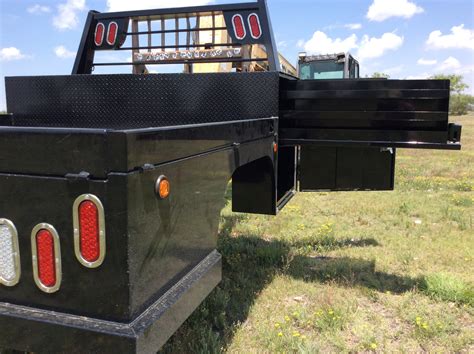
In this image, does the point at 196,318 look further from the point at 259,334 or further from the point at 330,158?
the point at 330,158

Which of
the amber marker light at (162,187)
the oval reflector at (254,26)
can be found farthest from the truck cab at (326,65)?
the amber marker light at (162,187)

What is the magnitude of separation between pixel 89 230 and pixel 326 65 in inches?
451

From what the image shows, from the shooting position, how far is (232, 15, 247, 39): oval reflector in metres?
3.73

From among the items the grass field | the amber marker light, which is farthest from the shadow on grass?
the amber marker light

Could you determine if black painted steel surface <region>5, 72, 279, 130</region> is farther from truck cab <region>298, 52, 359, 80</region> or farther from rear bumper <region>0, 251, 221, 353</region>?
truck cab <region>298, 52, 359, 80</region>

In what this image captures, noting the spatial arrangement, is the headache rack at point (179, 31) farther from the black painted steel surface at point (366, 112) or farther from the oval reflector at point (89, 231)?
the oval reflector at point (89, 231)

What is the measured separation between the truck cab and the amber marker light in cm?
1045

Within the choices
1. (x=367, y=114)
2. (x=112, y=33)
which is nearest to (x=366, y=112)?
(x=367, y=114)

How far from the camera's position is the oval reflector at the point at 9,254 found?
4.97ft

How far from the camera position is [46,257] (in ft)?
4.91

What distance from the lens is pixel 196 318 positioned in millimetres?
2922

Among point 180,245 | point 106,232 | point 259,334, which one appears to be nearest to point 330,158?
point 259,334

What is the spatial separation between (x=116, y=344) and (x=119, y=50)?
3280 mm

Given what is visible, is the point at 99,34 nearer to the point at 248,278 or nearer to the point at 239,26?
the point at 239,26
